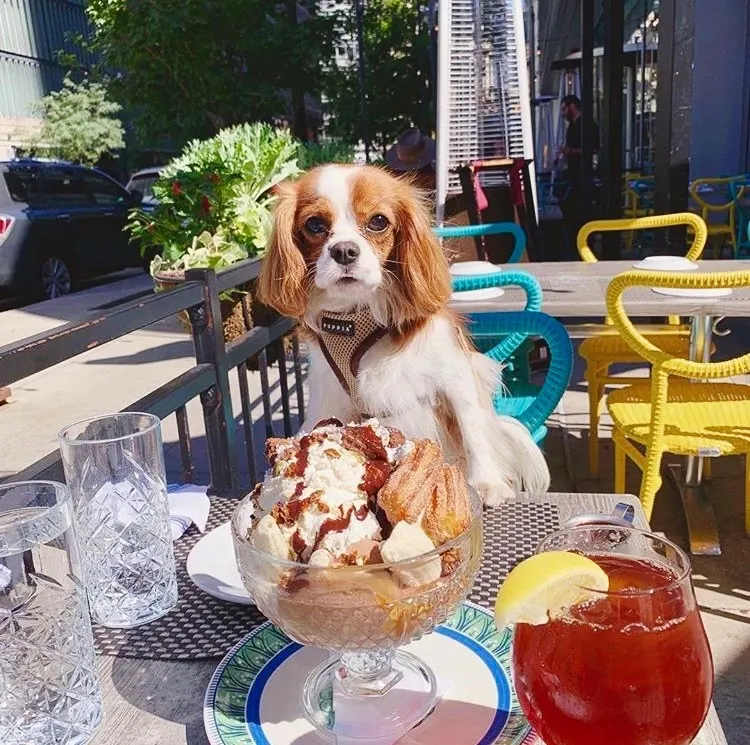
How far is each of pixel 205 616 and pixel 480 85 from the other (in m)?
6.82

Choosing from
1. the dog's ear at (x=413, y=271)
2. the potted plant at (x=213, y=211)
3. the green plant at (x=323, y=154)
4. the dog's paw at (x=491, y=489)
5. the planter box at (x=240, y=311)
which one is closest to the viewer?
the dog's paw at (x=491, y=489)

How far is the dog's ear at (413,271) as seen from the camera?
7.31 feet

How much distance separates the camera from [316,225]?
2.21 meters

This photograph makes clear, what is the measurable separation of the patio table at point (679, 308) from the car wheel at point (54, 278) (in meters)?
9.48

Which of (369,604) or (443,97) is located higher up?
(443,97)

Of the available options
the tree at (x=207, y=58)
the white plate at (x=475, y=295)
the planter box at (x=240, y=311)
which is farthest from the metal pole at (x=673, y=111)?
the tree at (x=207, y=58)

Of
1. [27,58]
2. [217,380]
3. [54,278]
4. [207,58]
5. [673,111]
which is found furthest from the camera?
[27,58]

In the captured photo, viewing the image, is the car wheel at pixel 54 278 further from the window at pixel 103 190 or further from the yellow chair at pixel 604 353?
the yellow chair at pixel 604 353

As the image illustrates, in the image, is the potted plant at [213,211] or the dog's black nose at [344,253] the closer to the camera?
the dog's black nose at [344,253]

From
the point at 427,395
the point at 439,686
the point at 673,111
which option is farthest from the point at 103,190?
the point at 439,686

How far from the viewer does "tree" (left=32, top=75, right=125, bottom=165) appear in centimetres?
2411

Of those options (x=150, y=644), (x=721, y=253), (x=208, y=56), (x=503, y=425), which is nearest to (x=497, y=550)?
(x=150, y=644)

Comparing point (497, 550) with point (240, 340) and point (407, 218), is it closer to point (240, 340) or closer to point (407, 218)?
point (407, 218)

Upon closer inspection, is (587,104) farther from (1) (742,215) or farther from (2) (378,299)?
(2) (378,299)
